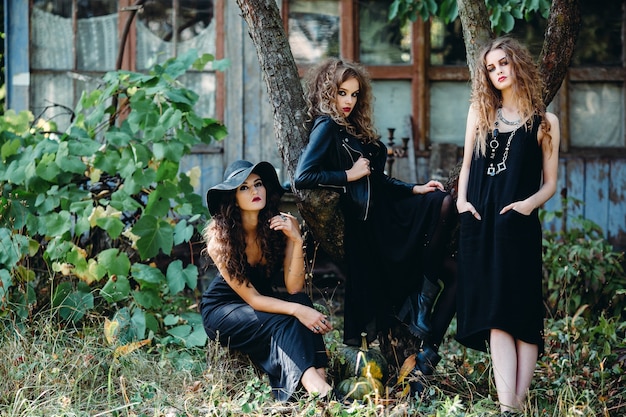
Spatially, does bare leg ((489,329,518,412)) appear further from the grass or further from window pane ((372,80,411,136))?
window pane ((372,80,411,136))

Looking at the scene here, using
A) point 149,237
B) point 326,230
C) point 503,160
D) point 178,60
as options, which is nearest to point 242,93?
point 178,60

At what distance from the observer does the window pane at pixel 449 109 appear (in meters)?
6.99

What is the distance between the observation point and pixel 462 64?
7004 millimetres

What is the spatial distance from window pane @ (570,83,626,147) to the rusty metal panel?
263 mm

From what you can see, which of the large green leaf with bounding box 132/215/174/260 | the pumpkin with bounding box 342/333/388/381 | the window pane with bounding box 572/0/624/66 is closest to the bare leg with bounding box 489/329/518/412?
the pumpkin with bounding box 342/333/388/381

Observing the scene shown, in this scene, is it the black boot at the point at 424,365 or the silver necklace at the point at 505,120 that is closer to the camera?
the silver necklace at the point at 505,120

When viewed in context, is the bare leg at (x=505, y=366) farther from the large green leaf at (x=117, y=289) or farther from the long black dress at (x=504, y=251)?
the large green leaf at (x=117, y=289)

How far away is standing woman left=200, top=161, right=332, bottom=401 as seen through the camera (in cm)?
404

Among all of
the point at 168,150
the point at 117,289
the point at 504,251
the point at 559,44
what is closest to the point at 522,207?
the point at 504,251

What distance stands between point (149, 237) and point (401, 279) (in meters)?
1.54

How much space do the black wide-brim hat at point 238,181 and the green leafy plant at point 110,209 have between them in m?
0.57

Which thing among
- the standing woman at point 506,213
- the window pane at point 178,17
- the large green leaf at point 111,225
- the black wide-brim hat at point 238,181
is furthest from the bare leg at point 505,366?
the window pane at point 178,17

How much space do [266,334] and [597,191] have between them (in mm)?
3878

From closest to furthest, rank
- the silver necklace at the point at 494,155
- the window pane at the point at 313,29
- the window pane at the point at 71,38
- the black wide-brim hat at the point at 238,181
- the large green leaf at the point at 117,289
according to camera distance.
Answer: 1. the silver necklace at the point at 494,155
2. the black wide-brim hat at the point at 238,181
3. the large green leaf at the point at 117,289
4. the window pane at the point at 71,38
5. the window pane at the point at 313,29
